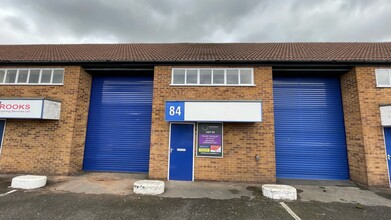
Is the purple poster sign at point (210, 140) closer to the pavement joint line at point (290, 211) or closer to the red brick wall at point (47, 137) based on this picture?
the pavement joint line at point (290, 211)

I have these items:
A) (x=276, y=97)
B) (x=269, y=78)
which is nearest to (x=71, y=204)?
(x=269, y=78)

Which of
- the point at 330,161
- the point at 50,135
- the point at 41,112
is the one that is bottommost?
the point at 330,161

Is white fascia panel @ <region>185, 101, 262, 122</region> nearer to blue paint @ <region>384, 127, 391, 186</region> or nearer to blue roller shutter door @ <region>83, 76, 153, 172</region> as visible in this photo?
blue roller shutter door @ <region>83, 76, 153, 172</region>

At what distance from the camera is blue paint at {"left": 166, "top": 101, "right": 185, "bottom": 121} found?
599 cm

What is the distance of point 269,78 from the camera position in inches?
269

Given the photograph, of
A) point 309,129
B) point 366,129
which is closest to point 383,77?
point 366,129

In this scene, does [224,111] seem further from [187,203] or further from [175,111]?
[187,203]

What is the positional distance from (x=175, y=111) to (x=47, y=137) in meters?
5.35

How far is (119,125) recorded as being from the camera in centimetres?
789

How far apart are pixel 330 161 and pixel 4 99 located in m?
12.6

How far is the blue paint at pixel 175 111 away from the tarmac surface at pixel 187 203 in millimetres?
2217

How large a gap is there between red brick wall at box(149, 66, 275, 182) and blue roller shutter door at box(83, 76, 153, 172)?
1.17m

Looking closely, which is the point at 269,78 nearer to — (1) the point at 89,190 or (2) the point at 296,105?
(2) the point at 296,105

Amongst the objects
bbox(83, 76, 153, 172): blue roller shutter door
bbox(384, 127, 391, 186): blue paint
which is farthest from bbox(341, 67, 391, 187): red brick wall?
bbox(83, 76, 153, 172): blue roller shutter door
